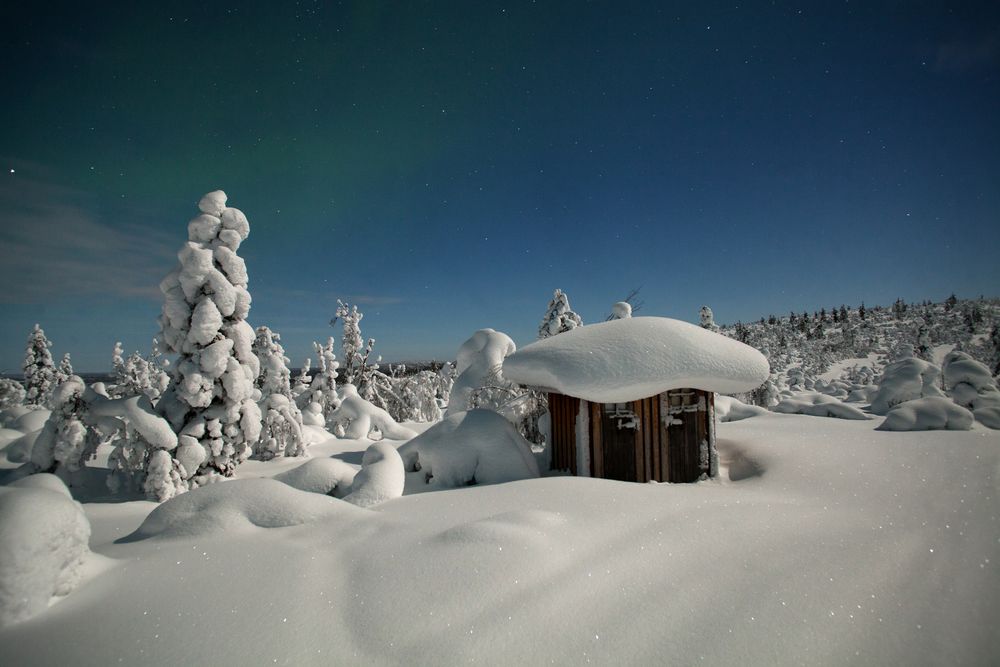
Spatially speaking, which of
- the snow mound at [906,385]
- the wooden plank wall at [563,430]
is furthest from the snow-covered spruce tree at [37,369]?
the snow mound at [906,385]

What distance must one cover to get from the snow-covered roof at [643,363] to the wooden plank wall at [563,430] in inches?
51.0

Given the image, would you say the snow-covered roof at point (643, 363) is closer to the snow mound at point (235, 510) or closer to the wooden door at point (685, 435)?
the wooden door at point (685, 435)

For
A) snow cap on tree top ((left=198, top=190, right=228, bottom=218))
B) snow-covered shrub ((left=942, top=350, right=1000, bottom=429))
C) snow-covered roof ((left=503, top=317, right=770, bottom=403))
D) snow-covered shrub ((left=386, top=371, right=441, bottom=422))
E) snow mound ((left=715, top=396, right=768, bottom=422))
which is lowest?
snow-covered shrub ((left=386, top=371, right=441, bottom=422))

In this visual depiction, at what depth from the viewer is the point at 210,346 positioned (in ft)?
31.2

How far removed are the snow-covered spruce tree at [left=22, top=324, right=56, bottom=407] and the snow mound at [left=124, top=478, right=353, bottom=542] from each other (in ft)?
→ 102

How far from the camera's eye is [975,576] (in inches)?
172

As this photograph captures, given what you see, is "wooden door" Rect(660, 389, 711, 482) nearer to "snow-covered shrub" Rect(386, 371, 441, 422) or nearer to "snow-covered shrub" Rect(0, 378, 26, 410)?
"snow-covered shrub" Rect(386, 371, 441, 422)

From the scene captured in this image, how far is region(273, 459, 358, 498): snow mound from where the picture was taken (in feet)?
23.7

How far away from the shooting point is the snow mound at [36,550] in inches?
138

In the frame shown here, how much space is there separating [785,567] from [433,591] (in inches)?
142

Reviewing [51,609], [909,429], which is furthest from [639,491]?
[909,429]

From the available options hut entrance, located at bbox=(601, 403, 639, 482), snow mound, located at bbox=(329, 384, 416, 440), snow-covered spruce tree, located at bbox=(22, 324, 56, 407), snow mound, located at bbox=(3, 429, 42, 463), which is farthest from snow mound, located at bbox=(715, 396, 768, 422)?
snow-covered spruce tree, located at bbox=(22, 324, 56, 407)

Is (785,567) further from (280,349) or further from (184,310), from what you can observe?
(280,349)

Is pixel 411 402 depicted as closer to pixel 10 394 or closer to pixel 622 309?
pixel 622 309
